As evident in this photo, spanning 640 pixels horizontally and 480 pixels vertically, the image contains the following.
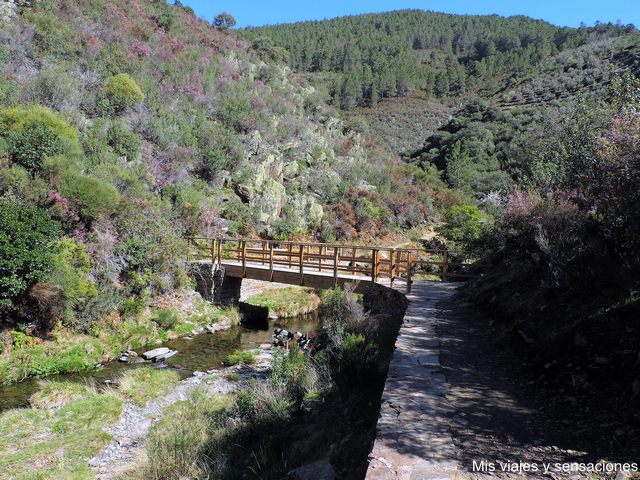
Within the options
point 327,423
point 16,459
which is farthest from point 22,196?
point 327,423

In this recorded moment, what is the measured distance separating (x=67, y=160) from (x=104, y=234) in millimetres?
2966

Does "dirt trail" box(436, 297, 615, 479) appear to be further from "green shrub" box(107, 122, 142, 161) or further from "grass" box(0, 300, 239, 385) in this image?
"green shrub" box(107, 122, 142, 161)

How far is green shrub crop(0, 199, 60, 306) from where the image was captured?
1051cm

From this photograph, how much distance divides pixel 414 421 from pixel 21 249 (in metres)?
11.1

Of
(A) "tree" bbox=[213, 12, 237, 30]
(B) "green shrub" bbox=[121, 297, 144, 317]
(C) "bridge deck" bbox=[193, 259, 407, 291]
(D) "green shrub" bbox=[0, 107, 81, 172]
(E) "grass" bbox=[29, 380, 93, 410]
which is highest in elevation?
(A) "tree" bbox=[213, 12, 237, 30]

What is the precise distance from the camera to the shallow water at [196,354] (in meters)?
9.72

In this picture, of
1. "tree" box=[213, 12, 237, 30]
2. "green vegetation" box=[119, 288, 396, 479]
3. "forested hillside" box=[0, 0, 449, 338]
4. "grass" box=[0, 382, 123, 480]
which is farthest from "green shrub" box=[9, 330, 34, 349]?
"tree" box=[213, 12, 237, 30]

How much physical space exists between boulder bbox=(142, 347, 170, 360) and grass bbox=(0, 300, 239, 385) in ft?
2.40

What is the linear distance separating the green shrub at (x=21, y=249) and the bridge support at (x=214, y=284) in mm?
6405

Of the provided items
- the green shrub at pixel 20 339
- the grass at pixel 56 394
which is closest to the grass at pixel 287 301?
the green shrub at pixel 20 339

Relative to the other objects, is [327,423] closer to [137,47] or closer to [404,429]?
[404,429]

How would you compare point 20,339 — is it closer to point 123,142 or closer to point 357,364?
point 357,364

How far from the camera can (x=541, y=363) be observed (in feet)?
16.5

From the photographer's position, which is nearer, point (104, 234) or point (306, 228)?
point (104, 234)
